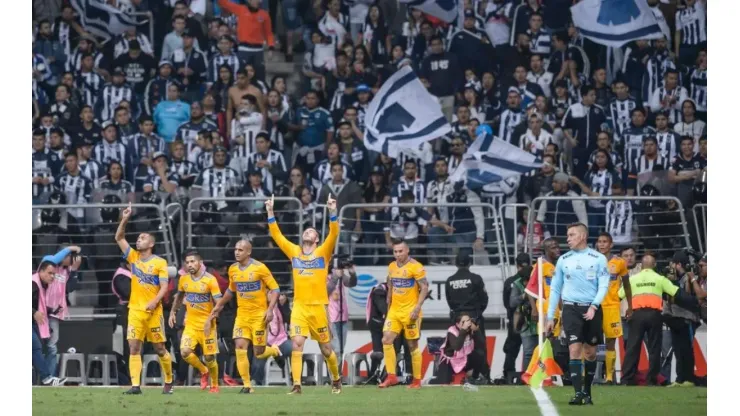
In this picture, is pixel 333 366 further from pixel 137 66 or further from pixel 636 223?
pixel 137 66

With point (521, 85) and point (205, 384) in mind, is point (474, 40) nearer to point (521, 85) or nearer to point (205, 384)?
point (521, 85)

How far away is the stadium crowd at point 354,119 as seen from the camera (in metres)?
22.7

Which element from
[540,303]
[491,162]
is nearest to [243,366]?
[540,303]

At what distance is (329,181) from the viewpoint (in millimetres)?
23641

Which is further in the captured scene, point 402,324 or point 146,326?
point 402,324

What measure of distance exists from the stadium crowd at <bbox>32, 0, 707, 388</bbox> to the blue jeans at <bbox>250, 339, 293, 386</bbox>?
44.7 inches

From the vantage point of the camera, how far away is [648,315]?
816 inches

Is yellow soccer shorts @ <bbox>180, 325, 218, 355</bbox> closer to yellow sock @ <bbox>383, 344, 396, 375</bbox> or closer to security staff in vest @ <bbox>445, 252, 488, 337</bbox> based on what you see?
yellow sock @ <bbox>383, 344, 396, 375</bbox>

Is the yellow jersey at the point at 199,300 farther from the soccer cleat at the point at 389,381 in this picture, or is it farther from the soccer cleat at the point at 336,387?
the soccer cleat at the point at 389,381

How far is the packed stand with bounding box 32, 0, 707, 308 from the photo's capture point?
22.7 meters

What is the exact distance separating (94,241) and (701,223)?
9.56 m

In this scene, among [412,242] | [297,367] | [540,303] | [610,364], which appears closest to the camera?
[297,367]
